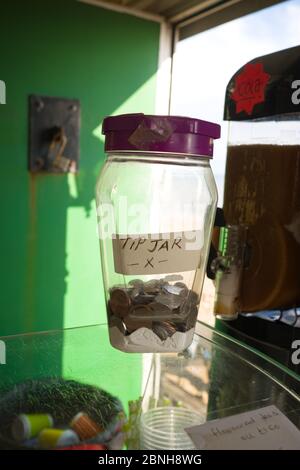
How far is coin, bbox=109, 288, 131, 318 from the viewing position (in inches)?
21.1

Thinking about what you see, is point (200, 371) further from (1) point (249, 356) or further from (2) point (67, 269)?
(2) point (67, 269)

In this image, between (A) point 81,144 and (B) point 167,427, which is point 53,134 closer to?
(A) point 81,144

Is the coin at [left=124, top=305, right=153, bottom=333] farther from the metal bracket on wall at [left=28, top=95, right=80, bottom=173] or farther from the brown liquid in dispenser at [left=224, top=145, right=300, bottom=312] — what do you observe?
the metal bracket on wall at [left=28, top=95, right=80, bottom=173]

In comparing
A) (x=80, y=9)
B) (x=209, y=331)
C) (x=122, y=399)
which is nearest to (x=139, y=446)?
(x=122, y=399)

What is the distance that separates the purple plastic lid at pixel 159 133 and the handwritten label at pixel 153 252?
11 cm

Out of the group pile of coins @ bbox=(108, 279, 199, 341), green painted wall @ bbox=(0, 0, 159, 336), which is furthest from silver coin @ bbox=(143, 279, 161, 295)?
green painted wall @ bbox=(0, 0, 159, 336)

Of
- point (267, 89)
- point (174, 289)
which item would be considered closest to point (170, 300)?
point (174, 289)

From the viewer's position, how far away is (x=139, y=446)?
0.43 meters

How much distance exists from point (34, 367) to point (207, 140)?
1.22ft

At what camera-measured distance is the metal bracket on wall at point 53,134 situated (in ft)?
3.30

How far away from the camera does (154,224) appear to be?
0.60 metres

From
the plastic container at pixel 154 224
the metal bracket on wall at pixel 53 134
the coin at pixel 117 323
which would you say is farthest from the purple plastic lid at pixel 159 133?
the metal bracket on wall at pixel 53 134

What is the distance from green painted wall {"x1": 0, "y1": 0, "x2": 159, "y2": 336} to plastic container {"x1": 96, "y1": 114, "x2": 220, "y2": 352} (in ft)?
1.60

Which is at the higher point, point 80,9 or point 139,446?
point 80,9
